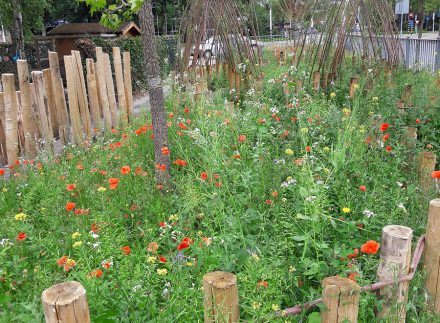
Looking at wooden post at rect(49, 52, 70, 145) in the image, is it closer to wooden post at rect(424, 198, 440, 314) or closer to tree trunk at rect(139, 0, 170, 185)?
tree trunk at rect(139, 0, 170, 185)

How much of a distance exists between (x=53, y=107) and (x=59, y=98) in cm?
12

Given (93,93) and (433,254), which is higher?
(93,93)

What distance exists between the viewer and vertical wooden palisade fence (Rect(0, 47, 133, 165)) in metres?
4.93

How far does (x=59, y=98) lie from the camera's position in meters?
5.55

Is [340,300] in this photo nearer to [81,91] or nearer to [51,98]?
[51,98]

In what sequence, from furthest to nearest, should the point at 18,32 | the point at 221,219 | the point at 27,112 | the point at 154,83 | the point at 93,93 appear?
the point at 18,32, the point at 93,93, the point at 27,112, the point at 154,83, the point at 221,219

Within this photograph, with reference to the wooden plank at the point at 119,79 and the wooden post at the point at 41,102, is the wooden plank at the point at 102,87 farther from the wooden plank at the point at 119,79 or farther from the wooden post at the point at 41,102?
the wooden post at the point at 41,102

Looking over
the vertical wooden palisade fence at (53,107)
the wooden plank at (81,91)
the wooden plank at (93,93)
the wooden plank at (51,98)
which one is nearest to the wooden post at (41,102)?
the vertical wooden palisade fence at (53,107)

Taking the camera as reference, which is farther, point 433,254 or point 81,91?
point 81,91

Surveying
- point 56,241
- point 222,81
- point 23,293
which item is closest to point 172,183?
point 56,241

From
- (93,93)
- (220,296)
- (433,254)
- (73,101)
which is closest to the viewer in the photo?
(220,296)

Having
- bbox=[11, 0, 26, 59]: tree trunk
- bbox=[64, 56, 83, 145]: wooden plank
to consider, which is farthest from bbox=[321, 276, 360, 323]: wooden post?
bbox=[11, 0, 26, 59]: tree trunk

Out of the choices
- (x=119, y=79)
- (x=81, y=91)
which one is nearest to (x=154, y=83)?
(x=81, y=91)

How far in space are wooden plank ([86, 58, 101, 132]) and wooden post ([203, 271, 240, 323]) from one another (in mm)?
4542
